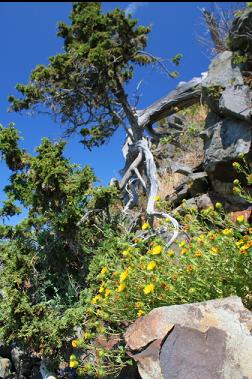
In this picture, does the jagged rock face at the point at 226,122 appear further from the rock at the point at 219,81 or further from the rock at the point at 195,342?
the rock at the point at 195,342

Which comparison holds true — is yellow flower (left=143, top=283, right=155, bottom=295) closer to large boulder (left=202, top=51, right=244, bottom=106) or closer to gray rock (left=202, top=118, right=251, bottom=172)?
gray rock (left=202, top=118, right=251, bottom=172)

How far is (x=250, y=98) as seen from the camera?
641 cm

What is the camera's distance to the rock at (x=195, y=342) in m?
2.12

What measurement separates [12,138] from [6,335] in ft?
7.66

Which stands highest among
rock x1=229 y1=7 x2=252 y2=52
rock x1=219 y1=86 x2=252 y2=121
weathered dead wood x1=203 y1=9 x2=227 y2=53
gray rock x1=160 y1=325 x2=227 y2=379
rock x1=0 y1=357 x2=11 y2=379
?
weathered dead wood x1=203 y1=9 x2=227 y2=53

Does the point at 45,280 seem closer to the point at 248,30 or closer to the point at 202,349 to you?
the point at 202,349

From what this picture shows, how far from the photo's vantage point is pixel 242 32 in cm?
692

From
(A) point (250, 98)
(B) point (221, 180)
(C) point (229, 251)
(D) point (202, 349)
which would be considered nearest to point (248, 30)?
(A) point (250, 98)

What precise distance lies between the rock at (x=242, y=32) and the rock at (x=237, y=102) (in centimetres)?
99

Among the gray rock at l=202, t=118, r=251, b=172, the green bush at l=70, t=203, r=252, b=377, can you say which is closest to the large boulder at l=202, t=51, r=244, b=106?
the gray rock at l=202, t=118, r=251, b=172

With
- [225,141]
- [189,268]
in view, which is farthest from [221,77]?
[189,268]

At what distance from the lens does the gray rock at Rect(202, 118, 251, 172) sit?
616 centimetres

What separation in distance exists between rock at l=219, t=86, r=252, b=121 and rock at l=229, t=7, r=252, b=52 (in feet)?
3.26

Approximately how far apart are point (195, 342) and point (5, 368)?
180 inches
